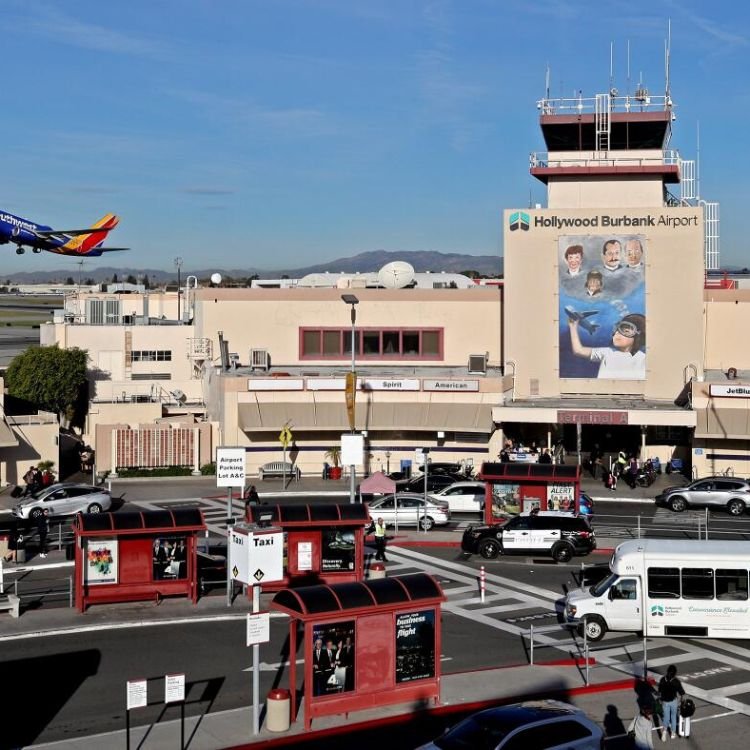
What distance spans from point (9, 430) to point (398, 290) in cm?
2040

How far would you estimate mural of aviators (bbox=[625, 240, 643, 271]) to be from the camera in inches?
2119

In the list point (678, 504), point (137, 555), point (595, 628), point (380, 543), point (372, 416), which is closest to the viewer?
point (595, 628)

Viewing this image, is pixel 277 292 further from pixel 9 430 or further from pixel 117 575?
pixel 117 575

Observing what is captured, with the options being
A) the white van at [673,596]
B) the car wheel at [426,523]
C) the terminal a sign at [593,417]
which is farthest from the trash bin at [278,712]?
the terminal a sign at [593,417]

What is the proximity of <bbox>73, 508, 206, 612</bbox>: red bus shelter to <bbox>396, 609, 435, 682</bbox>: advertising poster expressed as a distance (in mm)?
9406

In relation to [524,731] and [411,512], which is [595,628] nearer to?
[524,731]

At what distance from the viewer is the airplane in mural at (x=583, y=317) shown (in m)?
54.6

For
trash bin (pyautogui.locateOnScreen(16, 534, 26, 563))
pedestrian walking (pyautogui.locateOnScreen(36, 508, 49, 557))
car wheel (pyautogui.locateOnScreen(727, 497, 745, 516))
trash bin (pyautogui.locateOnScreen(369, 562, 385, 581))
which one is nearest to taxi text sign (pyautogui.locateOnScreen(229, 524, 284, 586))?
trash bin (pyautogui.locateOnScreen(369, 562, 385, 581))

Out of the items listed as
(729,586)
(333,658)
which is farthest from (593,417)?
(333,658)

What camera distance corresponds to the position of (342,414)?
5312cm

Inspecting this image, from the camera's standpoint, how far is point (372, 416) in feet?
175

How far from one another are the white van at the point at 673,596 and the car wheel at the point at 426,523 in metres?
13.8

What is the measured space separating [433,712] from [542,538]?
46.8ft

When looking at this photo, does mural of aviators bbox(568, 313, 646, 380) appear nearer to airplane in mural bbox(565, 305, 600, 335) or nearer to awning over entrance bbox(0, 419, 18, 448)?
airplane in mural bbox(565, 305, 600, 335)
